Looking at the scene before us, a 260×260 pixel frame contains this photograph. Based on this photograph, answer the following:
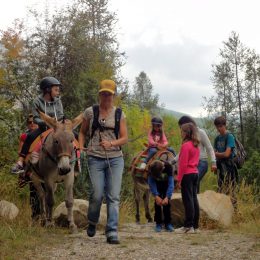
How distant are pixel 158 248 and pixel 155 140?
4.07 m

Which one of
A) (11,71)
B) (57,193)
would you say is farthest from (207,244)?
(11,71)

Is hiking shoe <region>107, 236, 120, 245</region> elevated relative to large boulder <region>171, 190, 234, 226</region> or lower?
lower

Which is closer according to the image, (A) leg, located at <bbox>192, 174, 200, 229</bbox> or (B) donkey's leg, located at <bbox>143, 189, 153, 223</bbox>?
(A) leg, located at <bbox>192, 174, 200, 229</bbox>

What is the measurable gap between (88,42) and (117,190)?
494 inches

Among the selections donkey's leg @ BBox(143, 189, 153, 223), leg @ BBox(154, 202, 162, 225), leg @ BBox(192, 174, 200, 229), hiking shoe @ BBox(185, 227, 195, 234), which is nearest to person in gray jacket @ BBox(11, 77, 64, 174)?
leg @ BBox(154, 202, 162, 225)

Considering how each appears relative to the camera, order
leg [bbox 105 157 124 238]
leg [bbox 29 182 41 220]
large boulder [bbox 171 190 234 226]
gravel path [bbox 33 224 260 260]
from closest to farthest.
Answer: gravel path [bbox 33 224 260 260] → leg [bbox 105 157 124 238] → leg [bbox 29 182 41 220] → large boulder [bbox 171 190 234 226]

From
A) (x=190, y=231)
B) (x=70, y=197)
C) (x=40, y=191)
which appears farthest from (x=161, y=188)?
(x=40, y=191)

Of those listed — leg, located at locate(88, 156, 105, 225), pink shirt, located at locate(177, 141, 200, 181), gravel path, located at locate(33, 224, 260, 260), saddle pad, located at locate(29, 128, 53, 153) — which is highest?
saddle pad, located at locate(29, 128, 53, 153)

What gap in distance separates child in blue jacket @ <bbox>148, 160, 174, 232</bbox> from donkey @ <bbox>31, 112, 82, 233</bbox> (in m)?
1.56

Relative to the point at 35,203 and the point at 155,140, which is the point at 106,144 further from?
the point at 155,140

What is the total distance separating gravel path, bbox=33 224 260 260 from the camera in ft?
20.0

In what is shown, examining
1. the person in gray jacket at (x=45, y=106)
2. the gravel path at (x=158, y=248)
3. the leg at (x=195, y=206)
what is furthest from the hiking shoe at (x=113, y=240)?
the person in gray jacket at (x=45, y=106)

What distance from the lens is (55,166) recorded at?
330 inches

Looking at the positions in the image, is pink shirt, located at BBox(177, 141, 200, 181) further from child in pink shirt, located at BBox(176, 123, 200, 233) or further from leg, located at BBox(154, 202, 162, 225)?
leg, located at BBox(154, 202, 162, 225)
